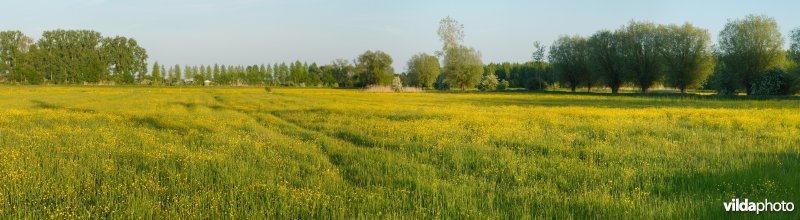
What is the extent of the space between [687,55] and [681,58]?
0.98 meters

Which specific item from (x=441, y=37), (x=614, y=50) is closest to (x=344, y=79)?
(x=441, y=37)

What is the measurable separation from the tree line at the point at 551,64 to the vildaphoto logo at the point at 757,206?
193 feet

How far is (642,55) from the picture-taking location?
78562 mm

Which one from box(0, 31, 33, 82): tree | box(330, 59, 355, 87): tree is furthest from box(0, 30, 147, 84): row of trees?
box(330, 59, 355, 87): tree

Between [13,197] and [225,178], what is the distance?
10.6ft

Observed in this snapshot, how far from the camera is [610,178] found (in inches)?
356

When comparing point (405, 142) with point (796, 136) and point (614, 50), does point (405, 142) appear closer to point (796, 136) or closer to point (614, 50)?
point (796, 136)

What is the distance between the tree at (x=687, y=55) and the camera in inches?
2793

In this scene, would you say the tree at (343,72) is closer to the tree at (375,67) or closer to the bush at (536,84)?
the tree at (375,67)

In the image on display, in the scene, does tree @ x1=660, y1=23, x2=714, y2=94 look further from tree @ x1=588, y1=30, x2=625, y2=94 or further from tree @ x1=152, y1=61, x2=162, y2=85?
tree @ x1=152, y1=61, x2=162, y2=85

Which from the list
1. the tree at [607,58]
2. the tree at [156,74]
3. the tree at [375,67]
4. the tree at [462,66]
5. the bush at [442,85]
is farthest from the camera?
the tree at [156,74]

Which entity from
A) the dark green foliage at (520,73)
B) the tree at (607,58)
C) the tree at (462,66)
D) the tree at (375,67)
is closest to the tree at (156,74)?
the tree at (375,67)

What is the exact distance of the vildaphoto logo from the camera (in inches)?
265

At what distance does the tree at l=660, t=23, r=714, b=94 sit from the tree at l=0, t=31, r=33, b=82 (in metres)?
136
